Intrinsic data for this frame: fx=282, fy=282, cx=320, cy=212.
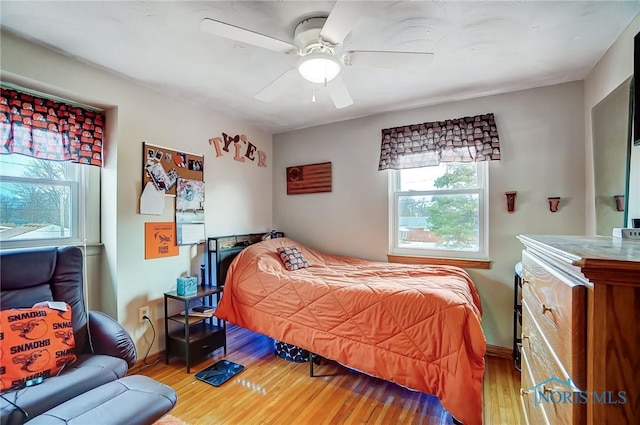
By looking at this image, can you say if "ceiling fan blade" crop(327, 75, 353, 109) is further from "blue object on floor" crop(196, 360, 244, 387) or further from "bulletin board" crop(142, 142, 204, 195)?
"blue object on floor" crop(196, 360, 244, 387)

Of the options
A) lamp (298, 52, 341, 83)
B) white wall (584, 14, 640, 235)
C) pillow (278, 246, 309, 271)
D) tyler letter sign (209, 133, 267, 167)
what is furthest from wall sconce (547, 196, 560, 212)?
tyler letter sign (209, 133, 267, 167)

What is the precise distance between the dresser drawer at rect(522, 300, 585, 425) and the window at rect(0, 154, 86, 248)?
295 cm

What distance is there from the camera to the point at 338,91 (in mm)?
2000

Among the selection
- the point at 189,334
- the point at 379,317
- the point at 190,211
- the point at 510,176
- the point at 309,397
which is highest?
the point at 510,176

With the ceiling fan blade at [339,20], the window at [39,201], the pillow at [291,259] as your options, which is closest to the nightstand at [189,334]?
the pillow at [291,259]

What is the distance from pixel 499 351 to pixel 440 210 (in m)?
1.39

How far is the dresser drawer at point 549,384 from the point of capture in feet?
2.23

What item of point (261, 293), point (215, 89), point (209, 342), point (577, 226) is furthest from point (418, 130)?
point (209, 342)

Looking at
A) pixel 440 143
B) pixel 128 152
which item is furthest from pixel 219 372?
pixel 440 143

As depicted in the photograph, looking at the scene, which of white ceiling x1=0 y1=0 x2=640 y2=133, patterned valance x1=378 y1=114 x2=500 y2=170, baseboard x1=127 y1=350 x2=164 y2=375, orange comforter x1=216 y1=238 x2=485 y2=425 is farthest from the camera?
patterned valance x1=378 y1=114 x2=500 y2=170

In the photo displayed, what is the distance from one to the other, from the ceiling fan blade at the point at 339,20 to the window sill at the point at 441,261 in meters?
2.19

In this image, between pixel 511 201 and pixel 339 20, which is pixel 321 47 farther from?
pixel 511 201

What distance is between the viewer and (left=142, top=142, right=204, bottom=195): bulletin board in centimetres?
247

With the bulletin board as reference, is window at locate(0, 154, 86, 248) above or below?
below
